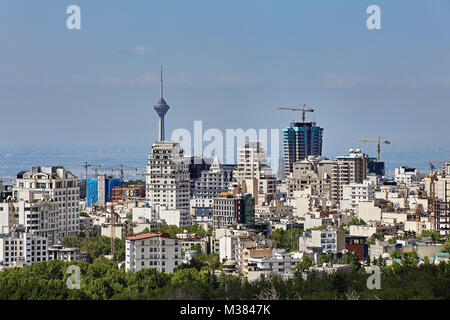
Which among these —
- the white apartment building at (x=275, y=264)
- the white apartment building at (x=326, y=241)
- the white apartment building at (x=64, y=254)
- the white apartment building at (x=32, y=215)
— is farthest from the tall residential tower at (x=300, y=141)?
the white apartment building at (x=275, y=264)

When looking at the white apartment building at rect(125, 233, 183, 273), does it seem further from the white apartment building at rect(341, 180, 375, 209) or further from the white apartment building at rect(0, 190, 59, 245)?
the white apartment building at rect(341, 180, 375, 209)

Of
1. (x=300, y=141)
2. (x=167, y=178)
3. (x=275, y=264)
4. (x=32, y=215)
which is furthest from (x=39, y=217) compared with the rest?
(x=300, y=141)

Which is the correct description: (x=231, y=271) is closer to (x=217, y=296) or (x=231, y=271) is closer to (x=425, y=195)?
(x=217, y=296)

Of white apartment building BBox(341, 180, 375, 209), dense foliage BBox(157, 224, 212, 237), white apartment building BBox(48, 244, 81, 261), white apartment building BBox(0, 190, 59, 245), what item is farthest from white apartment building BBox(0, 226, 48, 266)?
white apartment building BBox(341, 180, 375, 209)

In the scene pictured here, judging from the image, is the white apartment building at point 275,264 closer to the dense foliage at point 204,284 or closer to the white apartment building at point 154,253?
the dense foliage at point 204,284
